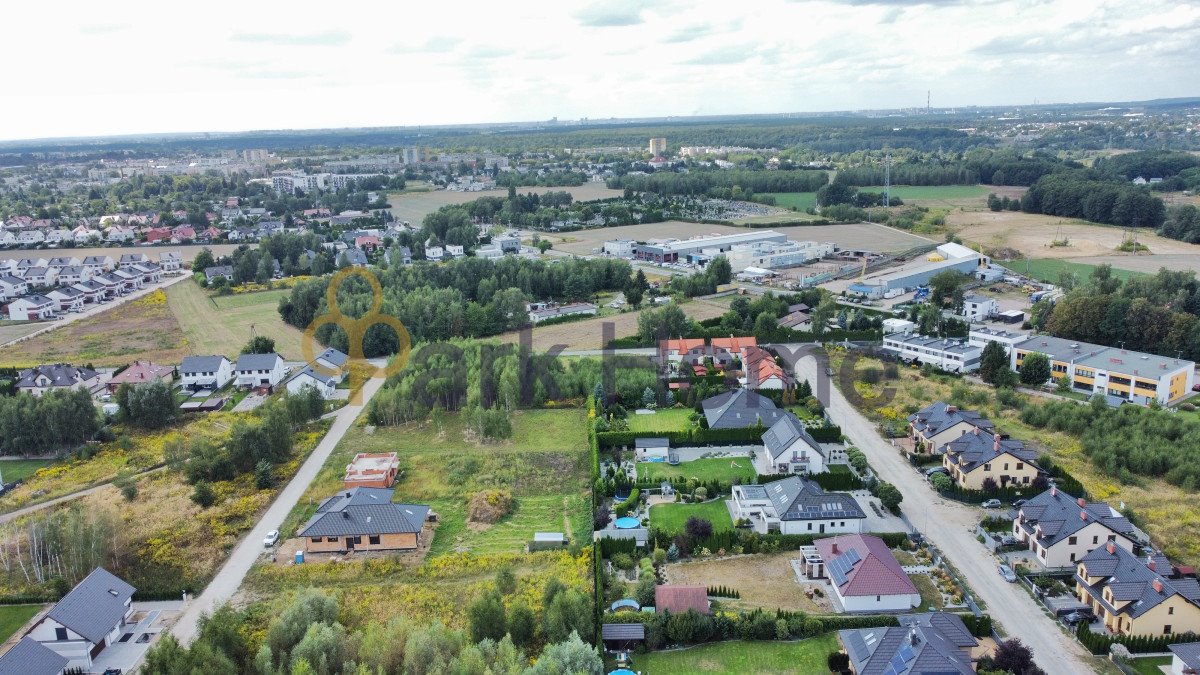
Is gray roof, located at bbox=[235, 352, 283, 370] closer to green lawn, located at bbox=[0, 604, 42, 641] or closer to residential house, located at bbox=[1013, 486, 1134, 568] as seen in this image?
green lawn, located at bbox=[0, 604, 42, 641]

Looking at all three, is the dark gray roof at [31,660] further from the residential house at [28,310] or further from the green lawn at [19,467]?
the residential house at [28,310]

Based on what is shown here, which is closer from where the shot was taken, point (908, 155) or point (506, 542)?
point (506, 542)

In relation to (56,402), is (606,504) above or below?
below

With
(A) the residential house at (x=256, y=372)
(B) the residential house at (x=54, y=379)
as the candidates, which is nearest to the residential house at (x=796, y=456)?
(A) the residential house at (x=256, y=372)

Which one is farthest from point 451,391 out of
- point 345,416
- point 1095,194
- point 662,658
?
point 1095,194

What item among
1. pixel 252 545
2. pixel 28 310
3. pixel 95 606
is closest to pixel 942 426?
pixel 252 545

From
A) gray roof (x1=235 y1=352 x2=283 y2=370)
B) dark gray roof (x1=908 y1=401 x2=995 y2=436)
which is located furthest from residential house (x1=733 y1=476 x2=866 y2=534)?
gray roof (x1=235 y1=352 x2=283 y2=370)

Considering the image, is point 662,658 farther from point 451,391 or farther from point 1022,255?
point 1022,255
